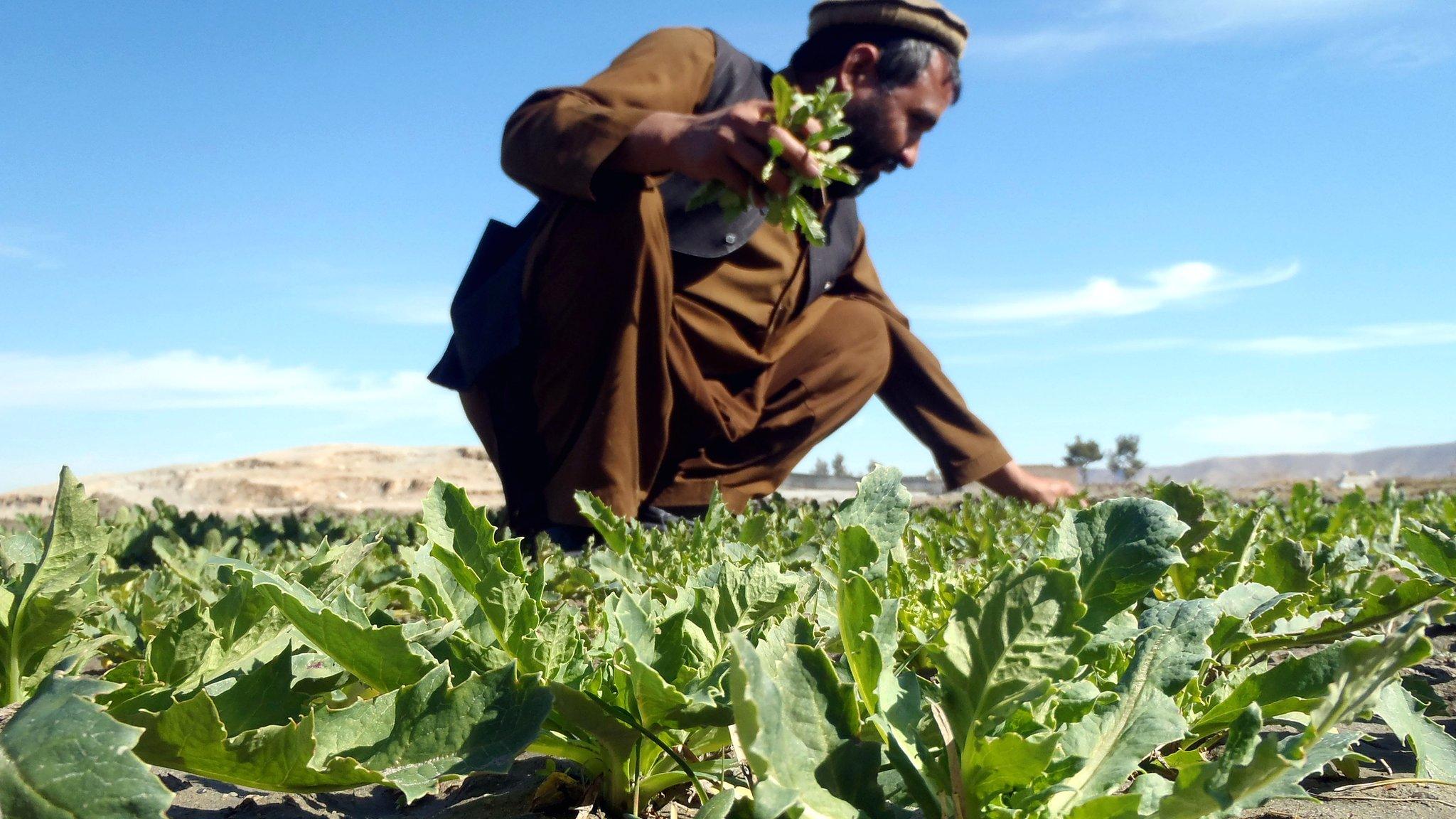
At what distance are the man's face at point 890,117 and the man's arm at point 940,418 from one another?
2.22ft

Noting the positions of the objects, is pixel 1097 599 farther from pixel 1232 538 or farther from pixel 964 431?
pixel 964 431

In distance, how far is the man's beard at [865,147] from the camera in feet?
16.6

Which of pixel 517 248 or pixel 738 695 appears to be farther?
pixel 517 248

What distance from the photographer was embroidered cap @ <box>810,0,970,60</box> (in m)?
5.16

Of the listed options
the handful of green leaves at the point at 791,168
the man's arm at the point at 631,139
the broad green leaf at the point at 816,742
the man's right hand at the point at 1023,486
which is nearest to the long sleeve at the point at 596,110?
the man's arm at the point at 631,139

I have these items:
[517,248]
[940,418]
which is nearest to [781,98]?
[517,248]

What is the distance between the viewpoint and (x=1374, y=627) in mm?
1839

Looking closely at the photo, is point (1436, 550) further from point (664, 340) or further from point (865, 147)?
point (865, 147)

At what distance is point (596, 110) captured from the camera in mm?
3922

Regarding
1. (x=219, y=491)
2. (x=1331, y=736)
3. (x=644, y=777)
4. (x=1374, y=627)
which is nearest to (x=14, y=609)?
(x=644, y=777)

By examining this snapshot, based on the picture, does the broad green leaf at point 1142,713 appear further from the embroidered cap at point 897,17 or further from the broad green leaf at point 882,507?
the embroidered cap at point 897,17

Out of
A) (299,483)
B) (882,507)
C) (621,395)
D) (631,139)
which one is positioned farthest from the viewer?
(299,483)

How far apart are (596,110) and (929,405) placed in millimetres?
2617

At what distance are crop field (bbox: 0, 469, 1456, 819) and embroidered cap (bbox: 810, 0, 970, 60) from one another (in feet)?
13.3
